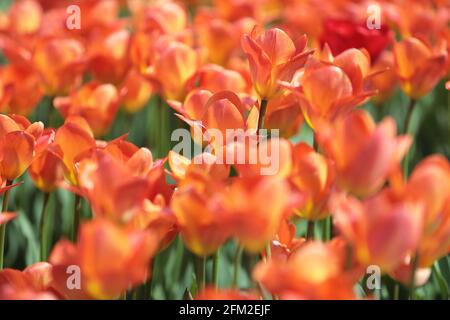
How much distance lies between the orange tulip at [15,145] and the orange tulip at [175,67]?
395 mm

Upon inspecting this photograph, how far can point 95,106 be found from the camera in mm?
1588

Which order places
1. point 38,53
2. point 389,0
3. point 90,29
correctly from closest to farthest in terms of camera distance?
point 38,53
point 90,29
point 389,0

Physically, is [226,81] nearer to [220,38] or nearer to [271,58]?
[271,58]

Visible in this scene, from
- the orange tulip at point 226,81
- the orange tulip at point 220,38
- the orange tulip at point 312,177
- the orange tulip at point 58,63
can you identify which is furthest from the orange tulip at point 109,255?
the orange tulip at point 220,38

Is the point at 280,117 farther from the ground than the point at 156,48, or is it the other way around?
the point at 156,48

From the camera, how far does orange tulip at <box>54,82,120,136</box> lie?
1.58 metres

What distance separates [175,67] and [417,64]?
0.41 m

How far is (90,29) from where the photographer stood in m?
2.15

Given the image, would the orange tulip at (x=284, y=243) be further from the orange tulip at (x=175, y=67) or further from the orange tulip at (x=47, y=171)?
the orange tulip at (x=175, y=67)

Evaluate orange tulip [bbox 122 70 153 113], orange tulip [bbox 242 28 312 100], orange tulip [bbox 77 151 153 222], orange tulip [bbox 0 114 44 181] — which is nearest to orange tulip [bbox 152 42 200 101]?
orange tulip [bbox 122 70 153 113]

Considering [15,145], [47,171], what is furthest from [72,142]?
[47,171]

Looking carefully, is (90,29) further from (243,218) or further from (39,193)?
(243,218)

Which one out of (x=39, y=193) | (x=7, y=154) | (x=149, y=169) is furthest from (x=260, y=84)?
Answer: (x=39, y=193)

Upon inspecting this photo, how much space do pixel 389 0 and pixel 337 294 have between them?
1.79 metres
